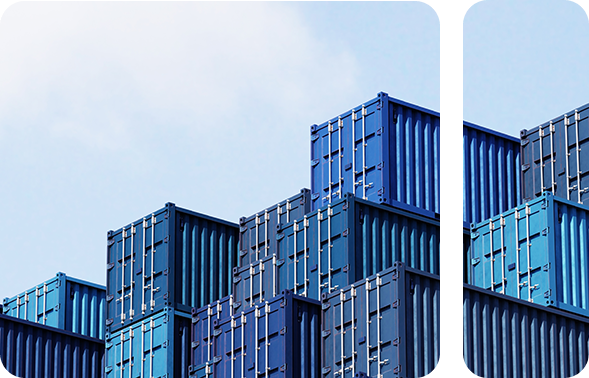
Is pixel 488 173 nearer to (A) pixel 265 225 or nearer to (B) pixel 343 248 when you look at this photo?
(B) pixel 343 248

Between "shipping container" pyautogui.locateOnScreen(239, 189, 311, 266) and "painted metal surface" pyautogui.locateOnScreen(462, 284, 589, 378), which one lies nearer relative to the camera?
"painted metal surface" pyautogui.locateOnScreen(462, 284, 589, 378)

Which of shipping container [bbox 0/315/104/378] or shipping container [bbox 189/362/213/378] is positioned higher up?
shipping container [bbox 0/315/104/378]

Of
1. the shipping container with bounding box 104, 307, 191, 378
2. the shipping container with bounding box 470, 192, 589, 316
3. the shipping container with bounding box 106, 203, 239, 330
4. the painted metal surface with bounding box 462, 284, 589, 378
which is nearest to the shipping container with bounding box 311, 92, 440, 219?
the shipping container with bounding box 470, 192, 589, 316

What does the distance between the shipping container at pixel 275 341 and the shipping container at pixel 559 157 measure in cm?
764

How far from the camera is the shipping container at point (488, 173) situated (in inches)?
1172

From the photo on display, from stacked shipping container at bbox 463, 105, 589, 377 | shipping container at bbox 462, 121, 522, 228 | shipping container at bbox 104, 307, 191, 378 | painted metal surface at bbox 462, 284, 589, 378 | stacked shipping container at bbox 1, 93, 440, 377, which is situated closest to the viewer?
painted metal surface at bbox 462, 284, 589, 378

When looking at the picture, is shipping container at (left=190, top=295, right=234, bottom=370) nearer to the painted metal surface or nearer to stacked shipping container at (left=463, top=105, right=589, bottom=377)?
stacked shipping container at (left=463, top=105, right=589, bottom=377)

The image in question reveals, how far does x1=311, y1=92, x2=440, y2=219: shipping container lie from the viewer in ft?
94.7

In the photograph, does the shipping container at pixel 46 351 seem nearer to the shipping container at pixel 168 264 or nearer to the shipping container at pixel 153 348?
the shipping container at pixel 168 264

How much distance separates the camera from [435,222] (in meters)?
28.4

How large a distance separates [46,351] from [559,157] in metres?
13.6

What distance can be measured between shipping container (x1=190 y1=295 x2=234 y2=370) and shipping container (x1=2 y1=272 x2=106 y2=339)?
22.9 ft

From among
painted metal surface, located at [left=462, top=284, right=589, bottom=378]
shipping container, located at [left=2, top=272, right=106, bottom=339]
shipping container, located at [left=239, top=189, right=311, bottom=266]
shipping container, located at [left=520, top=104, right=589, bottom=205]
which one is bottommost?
painted metal surface, located at [left=462, top=284, right=589, bottom=378]

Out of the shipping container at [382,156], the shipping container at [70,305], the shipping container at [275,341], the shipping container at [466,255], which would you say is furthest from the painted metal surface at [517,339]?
the shipping container at [70,305]
